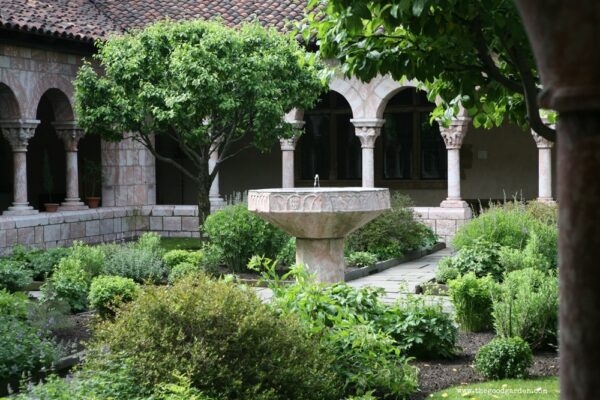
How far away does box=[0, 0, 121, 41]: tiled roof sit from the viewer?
15.7 m

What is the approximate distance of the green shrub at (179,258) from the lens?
1263cm

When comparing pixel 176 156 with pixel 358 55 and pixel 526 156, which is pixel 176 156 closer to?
pixel 526 156

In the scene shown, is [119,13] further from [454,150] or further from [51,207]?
[454,150]

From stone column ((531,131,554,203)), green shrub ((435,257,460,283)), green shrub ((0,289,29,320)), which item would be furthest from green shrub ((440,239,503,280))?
stone column ((531,131,554,203))

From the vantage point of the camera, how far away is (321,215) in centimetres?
914

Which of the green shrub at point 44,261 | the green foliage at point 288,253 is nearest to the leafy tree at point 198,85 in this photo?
the green foliage at point 288,253

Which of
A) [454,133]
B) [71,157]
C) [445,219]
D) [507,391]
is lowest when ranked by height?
[507,391]

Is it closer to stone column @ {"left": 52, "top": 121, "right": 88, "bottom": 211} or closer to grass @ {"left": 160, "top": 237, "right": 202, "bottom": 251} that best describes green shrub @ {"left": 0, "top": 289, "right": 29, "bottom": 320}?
grass @ {"left": 160, "top": 237, "right": 202, "bottom": 251}

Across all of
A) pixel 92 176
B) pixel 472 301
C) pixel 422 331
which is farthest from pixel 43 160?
pixel 422 331

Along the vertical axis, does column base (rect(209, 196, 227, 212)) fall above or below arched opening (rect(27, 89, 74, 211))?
below

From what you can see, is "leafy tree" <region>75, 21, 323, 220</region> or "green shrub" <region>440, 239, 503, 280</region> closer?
"green shrub" <region>440, 239, 503, 280</region>

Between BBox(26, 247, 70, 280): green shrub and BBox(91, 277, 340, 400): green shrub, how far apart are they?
6.94m

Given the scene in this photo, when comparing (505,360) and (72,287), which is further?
(72,287)

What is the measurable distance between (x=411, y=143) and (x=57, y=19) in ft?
26.6
